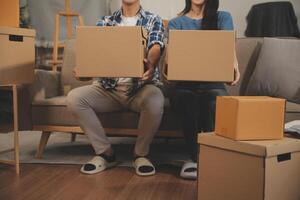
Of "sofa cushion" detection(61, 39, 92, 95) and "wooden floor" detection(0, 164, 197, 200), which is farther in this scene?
"sofa cushion" detection(61, 39, 92, 95)

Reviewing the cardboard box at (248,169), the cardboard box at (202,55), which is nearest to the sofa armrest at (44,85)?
the cardboard box at (202,55)

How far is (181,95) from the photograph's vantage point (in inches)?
73.5

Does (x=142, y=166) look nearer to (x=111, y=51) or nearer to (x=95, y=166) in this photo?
(x=95, y=166)

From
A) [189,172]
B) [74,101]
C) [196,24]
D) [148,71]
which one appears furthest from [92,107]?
[196,24]

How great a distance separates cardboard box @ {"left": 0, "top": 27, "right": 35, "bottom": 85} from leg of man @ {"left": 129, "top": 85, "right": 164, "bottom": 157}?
58cm

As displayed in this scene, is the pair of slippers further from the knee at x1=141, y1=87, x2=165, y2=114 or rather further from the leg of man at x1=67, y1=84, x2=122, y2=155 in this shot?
the knee at x1=141, y1=87, x2=165, y2=114

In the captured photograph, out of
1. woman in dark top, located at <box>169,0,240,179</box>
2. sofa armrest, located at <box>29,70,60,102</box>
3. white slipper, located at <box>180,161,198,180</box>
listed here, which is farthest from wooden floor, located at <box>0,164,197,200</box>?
sofa armrest, located at <box>29,70,60,102</box>

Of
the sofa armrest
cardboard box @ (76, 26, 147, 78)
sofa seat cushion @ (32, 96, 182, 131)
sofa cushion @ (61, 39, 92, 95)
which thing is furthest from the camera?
sofa cushion @ (61, 39, 92, 95)

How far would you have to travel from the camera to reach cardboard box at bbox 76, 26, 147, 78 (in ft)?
5.68

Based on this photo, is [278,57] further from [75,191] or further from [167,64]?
[75,191]

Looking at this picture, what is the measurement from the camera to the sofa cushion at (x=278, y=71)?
209cm

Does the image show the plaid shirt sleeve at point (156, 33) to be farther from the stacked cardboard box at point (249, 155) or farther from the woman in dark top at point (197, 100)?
the stacked cardboard box at point (249, 155)

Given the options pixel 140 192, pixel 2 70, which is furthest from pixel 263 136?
pixel 2 70

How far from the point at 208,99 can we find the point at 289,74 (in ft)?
1.90
